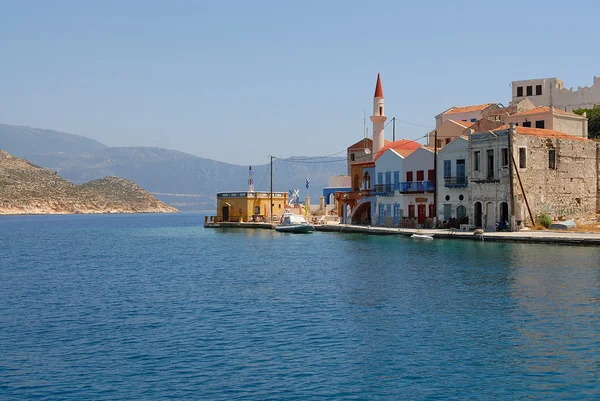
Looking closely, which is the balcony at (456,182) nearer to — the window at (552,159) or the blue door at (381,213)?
the window at (552,159)

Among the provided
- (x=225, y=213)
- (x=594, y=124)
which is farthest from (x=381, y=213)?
(x=225, y=213)

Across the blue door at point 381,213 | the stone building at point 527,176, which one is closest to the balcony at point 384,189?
the blue door at point 381,213

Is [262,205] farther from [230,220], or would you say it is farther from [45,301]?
[45,301]

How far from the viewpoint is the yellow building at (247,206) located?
282 ft

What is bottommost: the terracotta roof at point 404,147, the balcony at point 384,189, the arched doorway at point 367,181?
the balcony at point 384,189

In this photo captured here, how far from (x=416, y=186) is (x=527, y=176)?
11.5 m

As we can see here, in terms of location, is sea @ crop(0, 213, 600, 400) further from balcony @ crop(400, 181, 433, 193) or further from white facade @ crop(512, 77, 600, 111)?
white facade @ crop(512, 77, 600, 111)

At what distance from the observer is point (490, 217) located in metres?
55.3

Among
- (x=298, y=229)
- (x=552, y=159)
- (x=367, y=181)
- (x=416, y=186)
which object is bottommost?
(x=298, y=229)

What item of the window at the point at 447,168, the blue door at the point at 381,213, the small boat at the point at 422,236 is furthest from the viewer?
the blue door at the point at 381,213

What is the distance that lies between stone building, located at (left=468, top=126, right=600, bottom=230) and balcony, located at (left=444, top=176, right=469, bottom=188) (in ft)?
3.20

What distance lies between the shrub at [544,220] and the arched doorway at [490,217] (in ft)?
11.4

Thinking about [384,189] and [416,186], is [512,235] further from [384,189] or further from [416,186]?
[384,189]

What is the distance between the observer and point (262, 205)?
286ft
